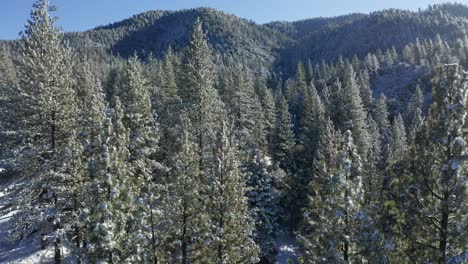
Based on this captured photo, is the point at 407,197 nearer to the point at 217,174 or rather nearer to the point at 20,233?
the point at 217,174

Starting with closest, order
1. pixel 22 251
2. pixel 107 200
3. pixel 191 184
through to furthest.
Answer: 1. pixel 107 200
2. pixel 191 184
3. pixel 22 251

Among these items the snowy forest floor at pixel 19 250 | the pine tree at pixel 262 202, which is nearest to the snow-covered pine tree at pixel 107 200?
the snowy forest floor at pixel 19 250

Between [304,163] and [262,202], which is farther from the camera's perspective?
[304,163]

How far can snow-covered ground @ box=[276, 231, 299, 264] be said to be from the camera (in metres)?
41.4

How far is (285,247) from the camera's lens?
44.5m

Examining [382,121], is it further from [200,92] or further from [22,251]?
[22,251]

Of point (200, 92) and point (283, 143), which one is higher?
point (200, 92)

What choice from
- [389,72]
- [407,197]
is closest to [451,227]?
[407,197]

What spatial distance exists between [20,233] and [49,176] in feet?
10.5

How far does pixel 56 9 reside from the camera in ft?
74.1

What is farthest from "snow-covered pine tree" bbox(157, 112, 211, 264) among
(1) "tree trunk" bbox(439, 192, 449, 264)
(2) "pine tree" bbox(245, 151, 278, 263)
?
(2) "pine tree" bbox(245, 151, 278, 263)

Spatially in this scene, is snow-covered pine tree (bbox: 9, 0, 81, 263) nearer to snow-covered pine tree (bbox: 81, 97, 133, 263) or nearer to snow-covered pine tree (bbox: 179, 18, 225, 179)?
snow-covered pine tree (bbox: 81, 97, 133, 263)

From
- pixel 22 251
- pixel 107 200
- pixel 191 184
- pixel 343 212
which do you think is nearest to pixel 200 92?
pixel 191 184

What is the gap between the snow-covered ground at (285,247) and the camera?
41.4 m
